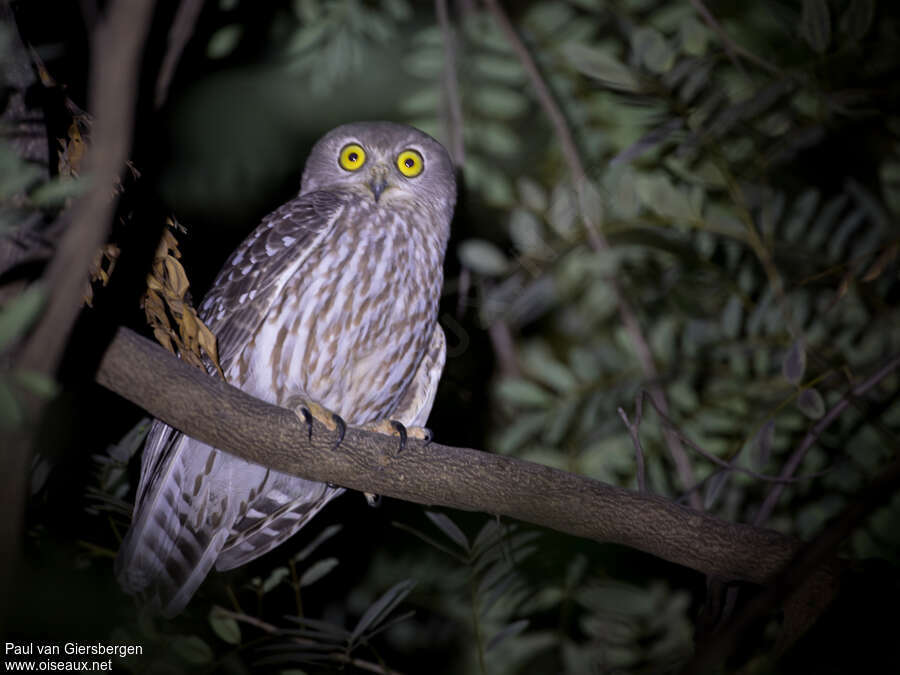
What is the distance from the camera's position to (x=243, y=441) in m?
2.08

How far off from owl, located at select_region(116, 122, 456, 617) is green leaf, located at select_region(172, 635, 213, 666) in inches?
9.1

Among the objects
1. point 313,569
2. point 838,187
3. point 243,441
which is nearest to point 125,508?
point 313,569

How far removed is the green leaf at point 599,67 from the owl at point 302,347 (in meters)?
0.87

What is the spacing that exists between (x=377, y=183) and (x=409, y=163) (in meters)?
0.20

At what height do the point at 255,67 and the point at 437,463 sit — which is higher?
the point at 255,67

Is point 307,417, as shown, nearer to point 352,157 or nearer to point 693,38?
point 352,157

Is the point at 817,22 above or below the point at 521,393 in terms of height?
above

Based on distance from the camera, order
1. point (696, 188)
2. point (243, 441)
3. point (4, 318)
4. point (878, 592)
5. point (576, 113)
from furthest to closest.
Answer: point (576, 113)
point (696, 188)
point (878, 592)
point (243, 441)
point (4, 318)

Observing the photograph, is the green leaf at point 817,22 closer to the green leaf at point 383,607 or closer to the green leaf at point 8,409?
the green leaf at point 383,607

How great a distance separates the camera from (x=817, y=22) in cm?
244

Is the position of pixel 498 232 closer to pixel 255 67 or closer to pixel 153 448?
pixel 255 67

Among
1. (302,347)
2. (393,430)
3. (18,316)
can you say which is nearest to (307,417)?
(302,347)

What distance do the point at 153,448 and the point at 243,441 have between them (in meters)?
0.71

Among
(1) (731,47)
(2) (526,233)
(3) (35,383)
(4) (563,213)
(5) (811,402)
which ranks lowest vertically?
(5) (811,402)
